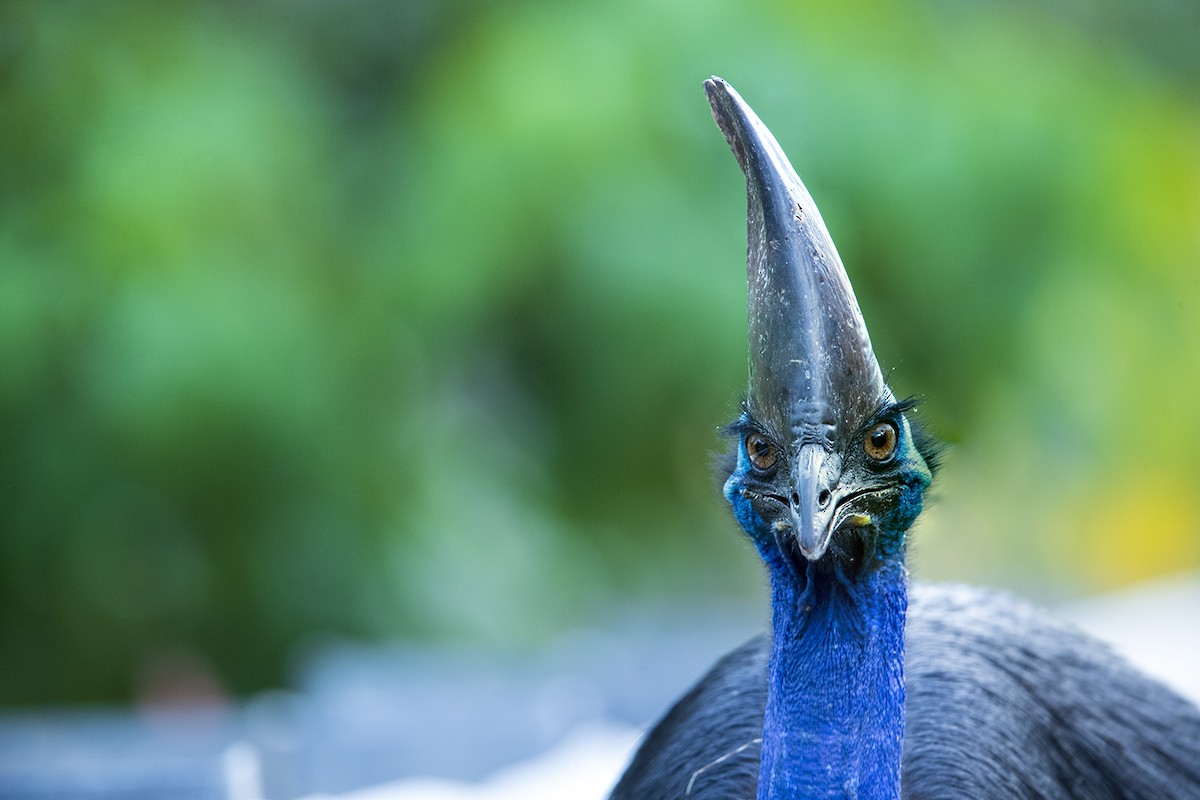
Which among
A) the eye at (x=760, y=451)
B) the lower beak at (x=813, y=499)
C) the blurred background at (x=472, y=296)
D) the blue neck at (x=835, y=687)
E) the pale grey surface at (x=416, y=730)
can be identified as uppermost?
the blurred background at (x=472, y=296)

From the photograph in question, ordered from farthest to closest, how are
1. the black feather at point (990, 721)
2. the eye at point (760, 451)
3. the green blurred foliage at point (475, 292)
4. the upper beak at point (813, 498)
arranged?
the green blurred foliage at point (475, 292)
the black feather at point (990, 721)
the eye at point (760, 451)
the upper beak at point (813, 498)

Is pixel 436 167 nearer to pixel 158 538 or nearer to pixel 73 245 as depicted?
pixel 73 245

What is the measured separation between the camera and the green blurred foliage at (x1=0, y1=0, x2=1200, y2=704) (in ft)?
16.2

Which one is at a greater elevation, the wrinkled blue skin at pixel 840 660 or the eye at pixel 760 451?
the eye at pixel 760 451

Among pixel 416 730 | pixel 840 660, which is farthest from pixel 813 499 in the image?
pixel 416 730

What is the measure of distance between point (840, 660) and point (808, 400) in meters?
0.32

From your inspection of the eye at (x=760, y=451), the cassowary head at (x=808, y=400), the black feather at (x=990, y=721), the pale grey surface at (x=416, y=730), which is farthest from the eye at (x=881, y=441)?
the pale grey surface at (x=416, y=730)

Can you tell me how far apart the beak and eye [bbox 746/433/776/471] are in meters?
0.03

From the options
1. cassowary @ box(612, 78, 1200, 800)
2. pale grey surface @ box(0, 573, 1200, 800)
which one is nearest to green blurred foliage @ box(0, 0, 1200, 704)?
pale grey surface @ box(0, 573, 1200, 800)

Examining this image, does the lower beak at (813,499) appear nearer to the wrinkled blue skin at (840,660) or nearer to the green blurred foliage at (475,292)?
the wrinkled blue skin at (840,660)

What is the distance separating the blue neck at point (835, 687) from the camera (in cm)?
179

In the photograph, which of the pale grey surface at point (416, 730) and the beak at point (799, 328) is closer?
the beak at point (799, 328)

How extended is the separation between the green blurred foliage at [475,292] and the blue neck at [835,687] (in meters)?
3.11

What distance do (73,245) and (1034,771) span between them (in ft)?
11.7
